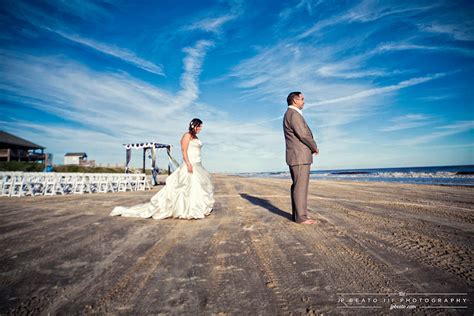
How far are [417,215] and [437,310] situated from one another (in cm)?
401

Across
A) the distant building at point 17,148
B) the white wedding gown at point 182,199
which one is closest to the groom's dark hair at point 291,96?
the white wedding gown at point 182,199

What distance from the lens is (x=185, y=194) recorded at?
4.78 m

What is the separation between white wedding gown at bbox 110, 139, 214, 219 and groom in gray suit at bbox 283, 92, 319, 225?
2.01 meters

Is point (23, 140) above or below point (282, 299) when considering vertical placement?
above

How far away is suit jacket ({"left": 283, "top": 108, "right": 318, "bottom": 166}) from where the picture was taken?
380 cm

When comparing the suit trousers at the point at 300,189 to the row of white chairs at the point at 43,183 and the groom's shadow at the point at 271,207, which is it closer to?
the groom's shadow at the point at 271,207

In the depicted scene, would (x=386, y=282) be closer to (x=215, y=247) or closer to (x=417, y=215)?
Answer: (x=215, y=247)

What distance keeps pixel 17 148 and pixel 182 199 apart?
136 ft

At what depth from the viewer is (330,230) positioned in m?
3.33

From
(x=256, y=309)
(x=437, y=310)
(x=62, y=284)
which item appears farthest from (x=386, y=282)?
(x=62, y=284)

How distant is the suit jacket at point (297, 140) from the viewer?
3803mm

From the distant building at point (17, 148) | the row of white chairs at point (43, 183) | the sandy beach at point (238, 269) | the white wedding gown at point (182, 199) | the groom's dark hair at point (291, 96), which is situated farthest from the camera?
the distant building at point (17, 148)

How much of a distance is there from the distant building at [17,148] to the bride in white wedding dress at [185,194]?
3221 centimetres

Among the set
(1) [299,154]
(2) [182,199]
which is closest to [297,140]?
(1) [299,154]
